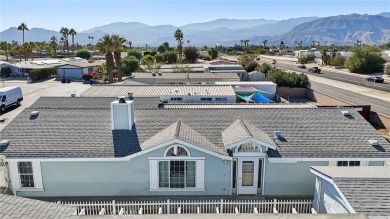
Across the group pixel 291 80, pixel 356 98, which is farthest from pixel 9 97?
pixel 356 98

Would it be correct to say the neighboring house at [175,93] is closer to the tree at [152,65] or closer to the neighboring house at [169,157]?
the neighboring house at [169,157]

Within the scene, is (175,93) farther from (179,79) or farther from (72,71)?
(72,71)

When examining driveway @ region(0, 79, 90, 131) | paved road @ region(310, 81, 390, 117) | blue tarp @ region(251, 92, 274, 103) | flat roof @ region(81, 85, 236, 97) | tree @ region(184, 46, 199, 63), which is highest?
tree @ region(184, 46, 199, 63)

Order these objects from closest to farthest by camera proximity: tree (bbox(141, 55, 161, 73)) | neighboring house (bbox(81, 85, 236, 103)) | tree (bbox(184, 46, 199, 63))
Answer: neighboring house (bbox(81, 85, 236, 103)), tree (bbox(141, 55, 161, 73)), tree (bbox(184, 46, 199, 63))

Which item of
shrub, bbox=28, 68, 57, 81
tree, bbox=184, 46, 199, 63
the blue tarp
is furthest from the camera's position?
tree, bbox=184, 46, 199, 63

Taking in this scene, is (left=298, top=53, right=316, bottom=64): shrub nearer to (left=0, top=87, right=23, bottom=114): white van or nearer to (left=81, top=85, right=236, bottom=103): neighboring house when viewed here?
(left=81, top=85, right=236, bottom=103): neighboring house

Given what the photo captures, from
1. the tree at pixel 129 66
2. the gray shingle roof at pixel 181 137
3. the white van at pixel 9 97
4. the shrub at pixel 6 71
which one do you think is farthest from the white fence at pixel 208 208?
the shrub at pixel 6 71

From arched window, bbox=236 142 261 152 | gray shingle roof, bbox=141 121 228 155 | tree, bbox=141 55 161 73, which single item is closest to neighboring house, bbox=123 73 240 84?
tree, bbox=141 55 161 73
